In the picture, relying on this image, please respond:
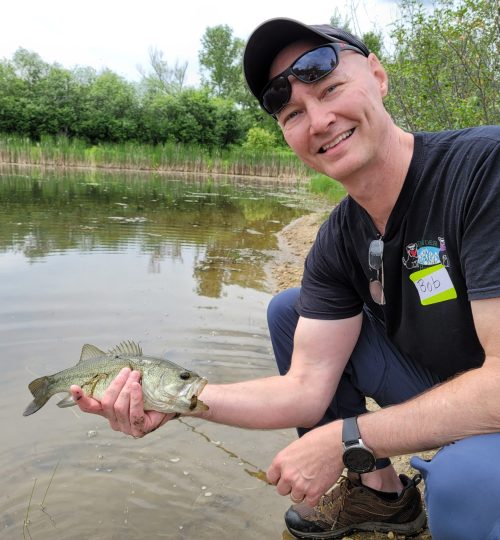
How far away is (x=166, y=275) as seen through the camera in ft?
23.3

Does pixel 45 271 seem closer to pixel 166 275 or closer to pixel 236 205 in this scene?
pixel 166 275

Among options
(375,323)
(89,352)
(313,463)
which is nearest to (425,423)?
(313,463)

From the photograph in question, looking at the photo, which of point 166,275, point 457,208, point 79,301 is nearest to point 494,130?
point 457,208

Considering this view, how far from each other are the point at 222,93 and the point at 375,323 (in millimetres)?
66049

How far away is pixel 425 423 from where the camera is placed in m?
1.62

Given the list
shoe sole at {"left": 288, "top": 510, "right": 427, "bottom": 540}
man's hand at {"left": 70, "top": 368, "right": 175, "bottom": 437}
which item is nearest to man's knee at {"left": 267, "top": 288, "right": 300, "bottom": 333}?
man's hand at {"left": 70, "top": 368, "right": 175, "bottom": 437}

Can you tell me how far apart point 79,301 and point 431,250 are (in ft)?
15.3

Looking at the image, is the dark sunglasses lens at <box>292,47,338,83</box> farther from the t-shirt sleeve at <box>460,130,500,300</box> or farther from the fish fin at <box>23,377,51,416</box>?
the fish fin at <box>23,377,51,416</box>

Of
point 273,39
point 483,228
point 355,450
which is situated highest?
point 273,39

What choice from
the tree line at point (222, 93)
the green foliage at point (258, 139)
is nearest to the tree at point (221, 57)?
the tree line at point (222, 93)

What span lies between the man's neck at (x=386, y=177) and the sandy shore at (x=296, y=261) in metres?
1.37

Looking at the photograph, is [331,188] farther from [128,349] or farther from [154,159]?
[154,159]

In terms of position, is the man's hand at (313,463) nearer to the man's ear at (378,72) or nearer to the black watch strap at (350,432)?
the black watch strap at (350,432)

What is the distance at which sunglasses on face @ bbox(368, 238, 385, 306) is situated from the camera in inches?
79.0
